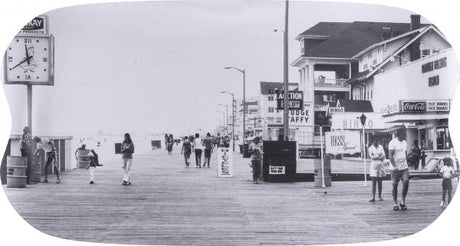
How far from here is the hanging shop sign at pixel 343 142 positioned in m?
7.14

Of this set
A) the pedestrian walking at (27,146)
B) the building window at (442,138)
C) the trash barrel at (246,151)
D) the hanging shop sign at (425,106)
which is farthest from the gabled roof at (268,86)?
the pedestrian walking at (27,146)

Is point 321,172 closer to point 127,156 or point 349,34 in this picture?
point 349,34

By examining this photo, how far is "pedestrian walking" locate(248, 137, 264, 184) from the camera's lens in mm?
7328

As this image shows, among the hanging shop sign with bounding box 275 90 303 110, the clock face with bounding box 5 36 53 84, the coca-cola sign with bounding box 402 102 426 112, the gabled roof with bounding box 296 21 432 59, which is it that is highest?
the gabled roof with bounding box 296 21 432 59

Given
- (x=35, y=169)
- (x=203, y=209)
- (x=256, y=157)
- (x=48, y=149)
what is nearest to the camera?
(x=203, y=209)

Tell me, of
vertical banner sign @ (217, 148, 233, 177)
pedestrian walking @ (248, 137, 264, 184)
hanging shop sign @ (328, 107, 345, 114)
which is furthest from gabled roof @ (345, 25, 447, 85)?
vertical banner sign @ (217, 148, 233, 177)

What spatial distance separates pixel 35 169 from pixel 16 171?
0.55 ft

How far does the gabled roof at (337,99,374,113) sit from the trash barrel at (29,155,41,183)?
105 inches

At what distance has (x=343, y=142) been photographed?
23.5ft

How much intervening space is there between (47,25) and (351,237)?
3.08 metres

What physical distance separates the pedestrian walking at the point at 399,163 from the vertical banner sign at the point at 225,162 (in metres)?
1.40

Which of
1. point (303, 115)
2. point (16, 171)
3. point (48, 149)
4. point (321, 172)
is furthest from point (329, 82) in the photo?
point (16, 171)

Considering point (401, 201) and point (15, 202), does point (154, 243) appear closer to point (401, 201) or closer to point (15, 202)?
point (15, 202)

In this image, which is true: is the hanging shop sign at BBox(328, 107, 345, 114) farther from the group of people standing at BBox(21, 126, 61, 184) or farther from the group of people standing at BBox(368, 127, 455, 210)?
the group of people standing at BBox(21, 126, 61, 184)
